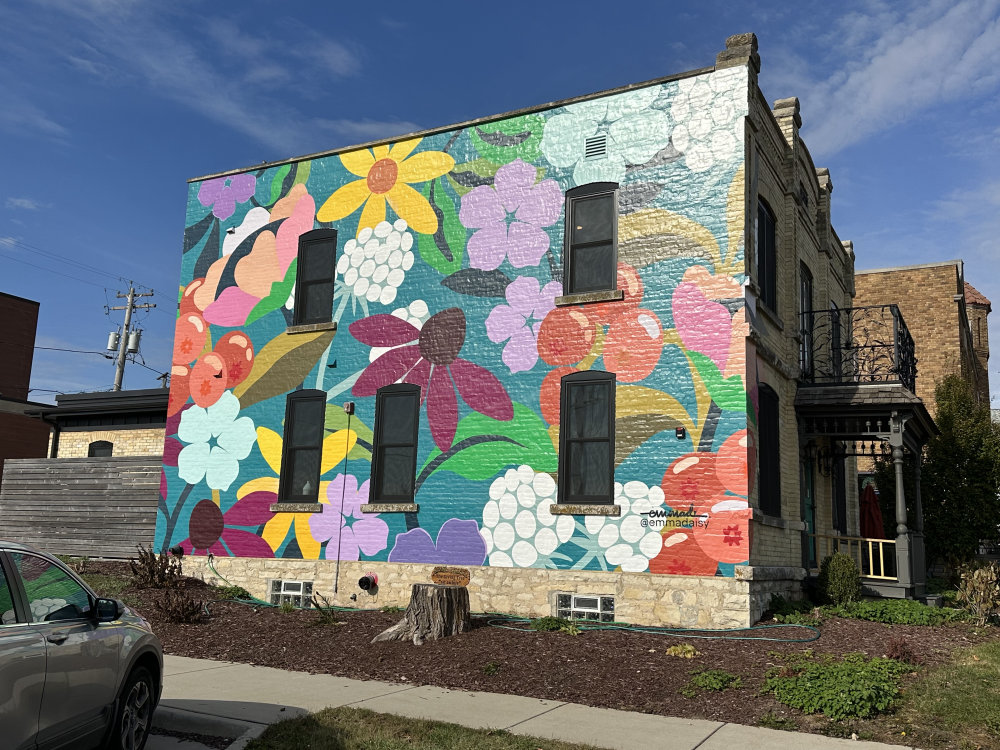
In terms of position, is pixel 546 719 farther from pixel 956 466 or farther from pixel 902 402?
pixel 956 466

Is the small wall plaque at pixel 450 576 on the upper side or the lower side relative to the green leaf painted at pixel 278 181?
lower

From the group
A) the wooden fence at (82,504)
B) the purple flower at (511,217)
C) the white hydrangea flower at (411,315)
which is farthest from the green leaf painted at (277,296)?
the wooden fence at (82,504)

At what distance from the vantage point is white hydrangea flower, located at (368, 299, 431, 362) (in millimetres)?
14969

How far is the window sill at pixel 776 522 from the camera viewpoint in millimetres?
12405

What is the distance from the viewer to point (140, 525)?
17.4m

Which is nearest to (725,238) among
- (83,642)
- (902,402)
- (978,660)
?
(902,402)

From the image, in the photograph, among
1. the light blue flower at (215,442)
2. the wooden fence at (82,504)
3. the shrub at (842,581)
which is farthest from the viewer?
the wooden fence at (82,504)

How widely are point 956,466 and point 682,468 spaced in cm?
1143

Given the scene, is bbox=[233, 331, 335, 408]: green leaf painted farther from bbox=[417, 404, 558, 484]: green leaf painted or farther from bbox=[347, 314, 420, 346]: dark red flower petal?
bbox=[417, 404, 558, 484]: green leaf painted

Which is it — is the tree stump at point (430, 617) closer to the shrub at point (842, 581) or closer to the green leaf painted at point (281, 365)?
the green leaf painted at point (281, 365)

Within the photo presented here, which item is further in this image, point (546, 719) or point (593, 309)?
point (593, 309)

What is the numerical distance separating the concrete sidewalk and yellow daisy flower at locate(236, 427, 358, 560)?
537 centimetres

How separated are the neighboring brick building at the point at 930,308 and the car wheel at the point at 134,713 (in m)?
30.6

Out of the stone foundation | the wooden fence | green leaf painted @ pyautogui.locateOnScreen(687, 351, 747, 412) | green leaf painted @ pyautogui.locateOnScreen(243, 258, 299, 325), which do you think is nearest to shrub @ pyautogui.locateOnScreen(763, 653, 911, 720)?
the stone foundation
